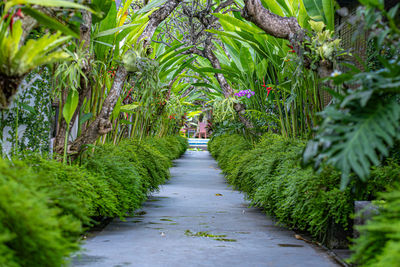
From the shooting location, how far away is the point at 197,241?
3879mm

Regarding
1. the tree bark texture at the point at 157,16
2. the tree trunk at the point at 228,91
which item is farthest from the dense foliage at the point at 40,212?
the tree trunk at the point at 228,91

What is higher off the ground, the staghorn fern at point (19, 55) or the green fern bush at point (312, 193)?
the staghorn fern at point (19, 55)

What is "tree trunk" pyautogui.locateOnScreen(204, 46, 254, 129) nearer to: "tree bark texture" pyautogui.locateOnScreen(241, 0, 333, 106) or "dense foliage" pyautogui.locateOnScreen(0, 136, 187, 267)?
"tree bark texture" pyautogui.locateOnScreen(241, 0, 333, 106)

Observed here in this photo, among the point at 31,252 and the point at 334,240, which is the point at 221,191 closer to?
the point at 334,240

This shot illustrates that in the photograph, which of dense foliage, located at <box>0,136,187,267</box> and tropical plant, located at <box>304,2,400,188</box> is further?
tropical plant, located at <box>304,2,400,188</box>

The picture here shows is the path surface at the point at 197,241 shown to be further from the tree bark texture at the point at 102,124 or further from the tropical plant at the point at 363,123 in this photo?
the tropical plant at the point at 363,123

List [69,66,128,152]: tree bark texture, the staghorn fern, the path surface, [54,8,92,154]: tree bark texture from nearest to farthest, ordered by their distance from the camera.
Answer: the staghorn fern → the path surface → [54,8,92,154]: tree bark texture → [69,66,128,152]: tree bark texture

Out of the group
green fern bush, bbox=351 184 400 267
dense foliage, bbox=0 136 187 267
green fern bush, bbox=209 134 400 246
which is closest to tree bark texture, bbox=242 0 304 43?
green fern bush, bbox=209 134 400 246

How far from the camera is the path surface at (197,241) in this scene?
10.7 feet

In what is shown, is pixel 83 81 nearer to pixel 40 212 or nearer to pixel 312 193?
pixel 312 193

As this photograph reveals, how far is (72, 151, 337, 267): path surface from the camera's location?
10.7 feet

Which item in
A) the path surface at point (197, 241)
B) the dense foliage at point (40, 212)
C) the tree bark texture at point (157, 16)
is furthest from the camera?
the tree bark texture at point (157, 16)

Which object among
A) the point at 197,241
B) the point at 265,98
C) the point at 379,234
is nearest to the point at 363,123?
the point at 379,234

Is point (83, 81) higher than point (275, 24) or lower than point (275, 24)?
lower
